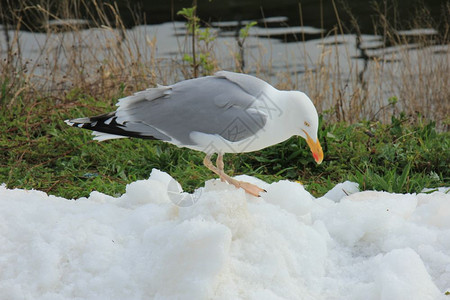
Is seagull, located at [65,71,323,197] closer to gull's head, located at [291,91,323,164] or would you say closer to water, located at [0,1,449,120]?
gull's head, located at [291,91,323,164]

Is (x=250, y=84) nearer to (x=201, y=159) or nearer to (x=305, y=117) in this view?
(x=305, y=117)

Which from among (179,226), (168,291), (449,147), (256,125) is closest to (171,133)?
(256,125)

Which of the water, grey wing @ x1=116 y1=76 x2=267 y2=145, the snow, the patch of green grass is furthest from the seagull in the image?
the water

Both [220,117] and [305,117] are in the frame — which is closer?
[305,117]

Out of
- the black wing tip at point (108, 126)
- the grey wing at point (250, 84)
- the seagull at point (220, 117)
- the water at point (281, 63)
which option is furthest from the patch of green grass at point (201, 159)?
the water at point (281, 63)

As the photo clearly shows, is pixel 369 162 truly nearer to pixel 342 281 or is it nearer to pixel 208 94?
pixel 208 94

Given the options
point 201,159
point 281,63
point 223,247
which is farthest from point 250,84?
point 281,63

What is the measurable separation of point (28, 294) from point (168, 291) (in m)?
0.49

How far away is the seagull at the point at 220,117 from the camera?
288cm

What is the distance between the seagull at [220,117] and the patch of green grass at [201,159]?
62cm

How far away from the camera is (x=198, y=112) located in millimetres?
3059

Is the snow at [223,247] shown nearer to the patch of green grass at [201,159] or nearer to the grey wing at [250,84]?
the grey wing at [250,84]

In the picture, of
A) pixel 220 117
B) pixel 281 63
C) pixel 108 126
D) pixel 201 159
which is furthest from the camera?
pixel 281 63

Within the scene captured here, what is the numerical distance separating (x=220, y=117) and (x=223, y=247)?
0.80 metres
